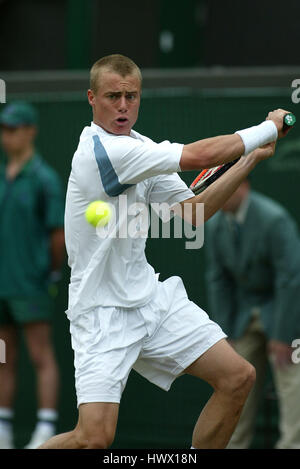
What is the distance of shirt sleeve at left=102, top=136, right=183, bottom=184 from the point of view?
4715 mm

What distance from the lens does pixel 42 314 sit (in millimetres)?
7422

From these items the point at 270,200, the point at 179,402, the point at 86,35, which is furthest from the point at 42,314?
the point at 86,35

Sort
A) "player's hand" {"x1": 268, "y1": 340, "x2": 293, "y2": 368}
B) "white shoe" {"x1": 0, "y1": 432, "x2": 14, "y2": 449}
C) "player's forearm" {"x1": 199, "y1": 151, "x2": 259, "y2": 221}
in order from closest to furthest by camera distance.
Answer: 1. "player's forearm" {"x1": 199, "y1": 151, "x2": 259, "y2": 221}
2. "player's hand" {"x1": 268, "y1": 340, "x2": 293, "y2": 368}
3. "white shoe" {"x1": 0, "y1": 432, "x2": 14, "y2": 449}

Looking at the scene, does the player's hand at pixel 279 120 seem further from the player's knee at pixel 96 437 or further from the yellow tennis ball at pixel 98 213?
the player's knee at pixel 96 437

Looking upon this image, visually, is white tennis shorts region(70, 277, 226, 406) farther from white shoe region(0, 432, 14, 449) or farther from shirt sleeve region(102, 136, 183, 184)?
white shoe region(0, 432, 14, 449)

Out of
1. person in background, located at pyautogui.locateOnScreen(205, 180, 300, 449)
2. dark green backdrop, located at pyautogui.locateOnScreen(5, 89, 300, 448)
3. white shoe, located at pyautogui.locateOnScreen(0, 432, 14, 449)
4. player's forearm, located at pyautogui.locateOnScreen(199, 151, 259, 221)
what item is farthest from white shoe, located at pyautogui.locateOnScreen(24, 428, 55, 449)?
player's forearm, located at pyautogui.locateOnScreen(199, 151, 259, 221)

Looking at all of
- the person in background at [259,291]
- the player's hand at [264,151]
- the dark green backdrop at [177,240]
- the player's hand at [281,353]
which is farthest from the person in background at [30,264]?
the player's hand at [264,151]

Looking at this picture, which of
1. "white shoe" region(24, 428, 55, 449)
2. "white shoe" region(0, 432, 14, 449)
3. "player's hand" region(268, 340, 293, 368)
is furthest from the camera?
"white shoe" region(0, 432, 14, 449)

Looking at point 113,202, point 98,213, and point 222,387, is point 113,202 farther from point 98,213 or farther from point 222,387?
point 222,387

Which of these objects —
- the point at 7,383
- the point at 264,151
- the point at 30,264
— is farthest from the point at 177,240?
the point at 264,151

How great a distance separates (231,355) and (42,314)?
267 centimetres

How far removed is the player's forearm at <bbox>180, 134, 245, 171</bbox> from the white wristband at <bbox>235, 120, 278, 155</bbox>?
1.1 inches

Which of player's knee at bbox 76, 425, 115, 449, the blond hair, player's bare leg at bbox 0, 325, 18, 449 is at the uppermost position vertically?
the blond hair

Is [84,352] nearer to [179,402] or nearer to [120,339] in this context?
[120,339]
